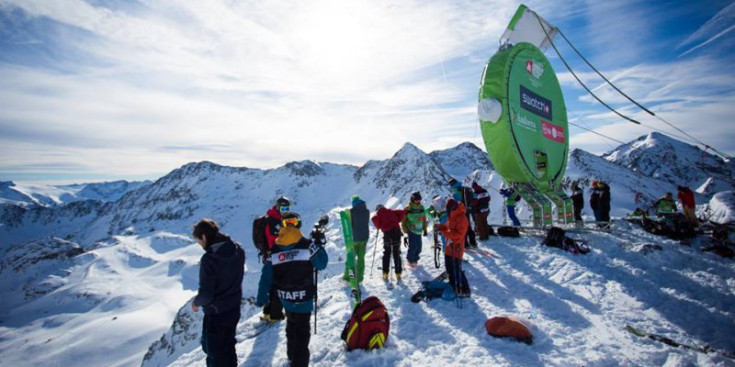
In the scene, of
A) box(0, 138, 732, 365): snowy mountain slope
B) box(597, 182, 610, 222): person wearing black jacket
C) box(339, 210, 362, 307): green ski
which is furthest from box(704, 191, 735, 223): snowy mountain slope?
box(339, 210, 362, 307): green ski

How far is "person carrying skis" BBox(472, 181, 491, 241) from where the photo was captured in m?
12.7

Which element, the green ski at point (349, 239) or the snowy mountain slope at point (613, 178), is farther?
the snowy mountain slope at point (613, 178)

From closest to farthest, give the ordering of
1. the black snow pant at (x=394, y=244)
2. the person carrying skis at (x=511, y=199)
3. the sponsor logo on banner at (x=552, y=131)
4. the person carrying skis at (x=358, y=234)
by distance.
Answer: the person carrying skis at (x=358, y=234), the black snow pant at (x=394, y=244), the person carrying skis at (x=511, y=199), the sponsor logo on banner at (x=552, y=131)

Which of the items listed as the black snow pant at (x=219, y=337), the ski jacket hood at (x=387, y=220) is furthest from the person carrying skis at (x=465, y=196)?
the black snow pant at (x=219, y=337)

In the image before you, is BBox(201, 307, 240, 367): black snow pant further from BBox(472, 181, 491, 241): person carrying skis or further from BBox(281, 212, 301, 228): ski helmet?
BBox(472, 181, 491, 241): person carrying skis

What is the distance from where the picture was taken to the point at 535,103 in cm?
1390

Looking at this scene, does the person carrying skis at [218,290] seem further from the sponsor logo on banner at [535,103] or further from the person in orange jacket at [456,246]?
the sponsor logo on banner at [535,103]

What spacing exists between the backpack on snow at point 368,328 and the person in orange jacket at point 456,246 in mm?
3034

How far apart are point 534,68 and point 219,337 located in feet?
49.3

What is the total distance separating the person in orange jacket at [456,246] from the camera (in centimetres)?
832

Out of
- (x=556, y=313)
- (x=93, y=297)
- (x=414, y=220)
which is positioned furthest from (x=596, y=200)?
(x=93, y=297)

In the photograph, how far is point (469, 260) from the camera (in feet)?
36.6

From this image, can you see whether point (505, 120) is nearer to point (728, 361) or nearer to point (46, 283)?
point (728, 361)

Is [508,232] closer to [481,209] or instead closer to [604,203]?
[481,209]
